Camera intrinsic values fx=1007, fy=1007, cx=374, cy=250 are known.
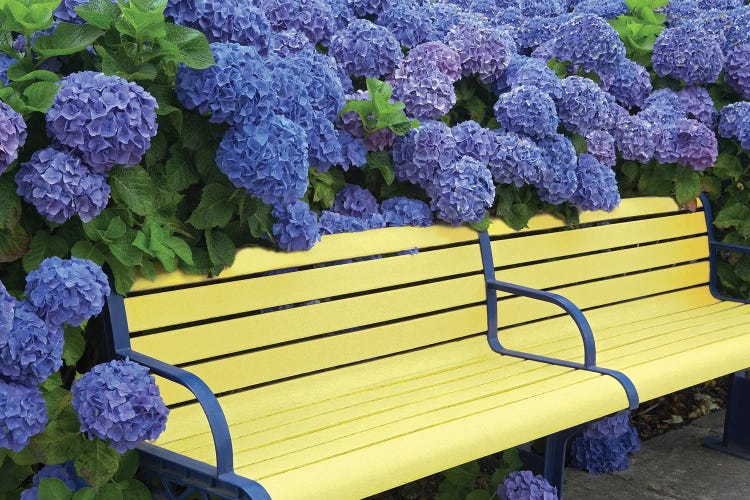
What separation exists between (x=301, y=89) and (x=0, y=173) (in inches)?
35.9

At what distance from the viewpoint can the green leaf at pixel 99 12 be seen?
2242mm

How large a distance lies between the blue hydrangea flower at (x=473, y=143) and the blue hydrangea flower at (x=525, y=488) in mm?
997

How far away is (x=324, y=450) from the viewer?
7.47 feet

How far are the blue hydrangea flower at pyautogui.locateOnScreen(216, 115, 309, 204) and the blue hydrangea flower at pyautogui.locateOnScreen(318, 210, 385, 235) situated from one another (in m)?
0.52

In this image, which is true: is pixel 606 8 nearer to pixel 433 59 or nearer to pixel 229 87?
pixel 433 59

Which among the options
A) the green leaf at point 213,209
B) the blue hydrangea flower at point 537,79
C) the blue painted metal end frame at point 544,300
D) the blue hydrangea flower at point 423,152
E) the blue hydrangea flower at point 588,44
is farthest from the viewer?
the blue hydrangea flower at point 588,44

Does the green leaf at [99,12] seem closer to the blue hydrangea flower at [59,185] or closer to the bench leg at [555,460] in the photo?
the blue hydrangea flower at [59,185]

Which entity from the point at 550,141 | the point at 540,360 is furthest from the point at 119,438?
the point at 550,141

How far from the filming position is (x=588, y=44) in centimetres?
386

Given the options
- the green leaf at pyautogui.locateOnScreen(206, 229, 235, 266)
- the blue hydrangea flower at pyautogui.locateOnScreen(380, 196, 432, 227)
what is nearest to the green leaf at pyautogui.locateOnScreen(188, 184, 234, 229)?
the green leaf at pyautogui.locateOnScreen(206, 229, 235, 266)

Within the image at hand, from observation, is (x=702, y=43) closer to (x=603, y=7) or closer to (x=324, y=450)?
(x=603, y=7)

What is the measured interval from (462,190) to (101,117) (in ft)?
4.24

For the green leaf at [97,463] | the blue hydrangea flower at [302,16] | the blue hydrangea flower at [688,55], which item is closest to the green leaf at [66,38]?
the green leaf at [97,463]

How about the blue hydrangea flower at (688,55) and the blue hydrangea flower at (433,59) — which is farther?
the blue hydrangea flower at (688,55)
